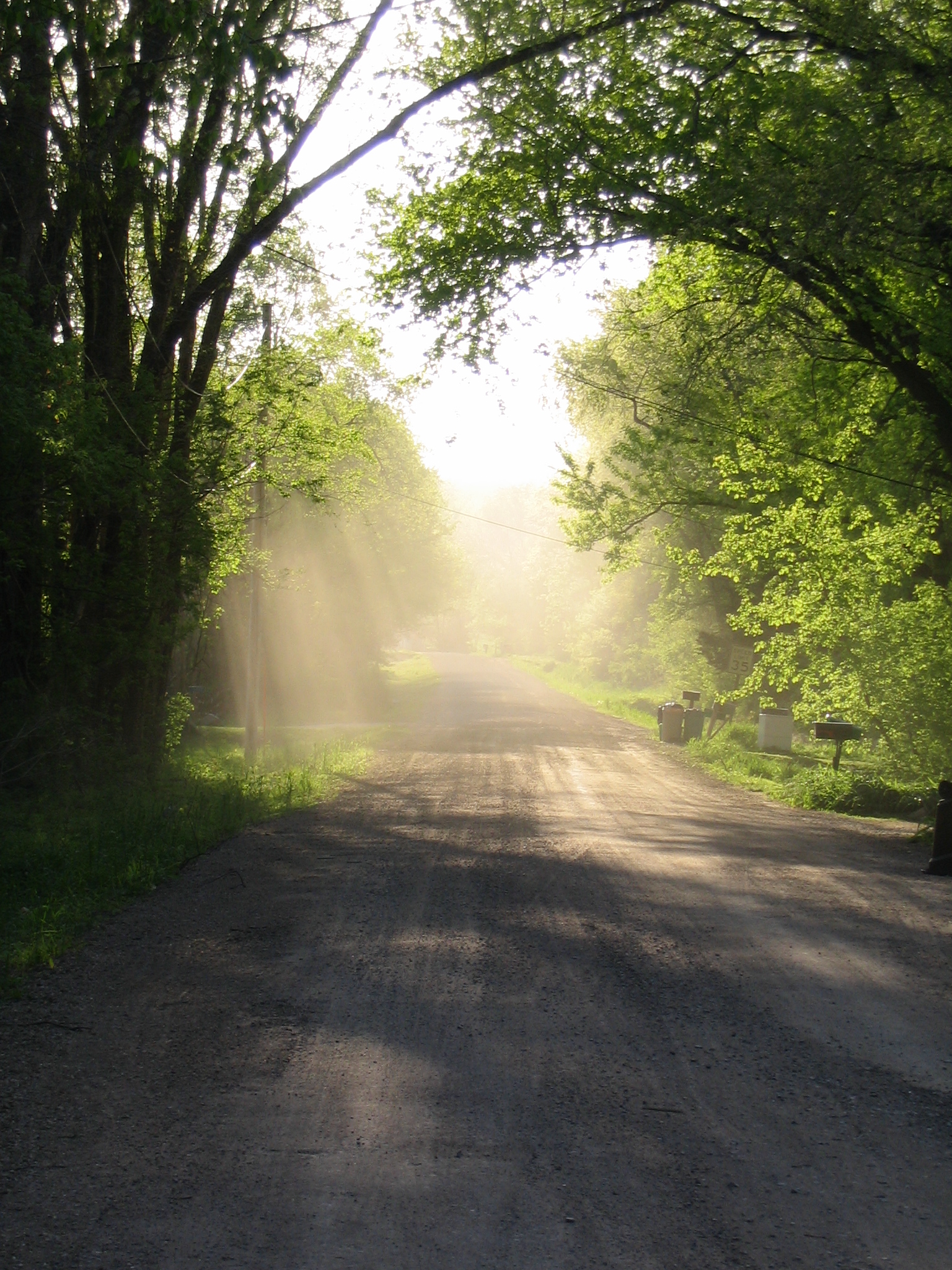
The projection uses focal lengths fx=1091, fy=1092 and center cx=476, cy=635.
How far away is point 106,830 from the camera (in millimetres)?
10594

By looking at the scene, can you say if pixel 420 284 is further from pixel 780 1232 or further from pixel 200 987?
pixel 780 1232

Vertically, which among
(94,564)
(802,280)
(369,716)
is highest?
(802,280)

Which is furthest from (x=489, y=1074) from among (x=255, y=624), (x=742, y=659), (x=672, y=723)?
(x=742, y=659)

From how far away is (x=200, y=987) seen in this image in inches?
241

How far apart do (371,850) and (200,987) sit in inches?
180

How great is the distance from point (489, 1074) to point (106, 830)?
6.81m

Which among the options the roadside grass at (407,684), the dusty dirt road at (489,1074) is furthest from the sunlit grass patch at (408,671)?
the dusty dirt road at (489,1074)

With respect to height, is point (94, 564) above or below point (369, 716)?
above

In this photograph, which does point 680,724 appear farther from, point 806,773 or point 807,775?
point 807,775

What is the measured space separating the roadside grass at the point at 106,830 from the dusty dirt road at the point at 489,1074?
0.35 m

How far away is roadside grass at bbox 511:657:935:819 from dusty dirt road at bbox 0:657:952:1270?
21.9 ft

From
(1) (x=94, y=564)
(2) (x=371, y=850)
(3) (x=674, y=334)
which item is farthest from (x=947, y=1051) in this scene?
(3) (x=674, y=334)

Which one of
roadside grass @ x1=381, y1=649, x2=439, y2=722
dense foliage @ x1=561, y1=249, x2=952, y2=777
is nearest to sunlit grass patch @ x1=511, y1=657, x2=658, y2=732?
roadside grass @ x1=381, y1=649, x2=439, y2=722

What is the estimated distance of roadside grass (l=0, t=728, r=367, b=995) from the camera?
7.41 m
